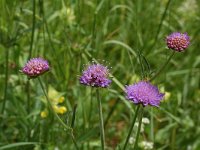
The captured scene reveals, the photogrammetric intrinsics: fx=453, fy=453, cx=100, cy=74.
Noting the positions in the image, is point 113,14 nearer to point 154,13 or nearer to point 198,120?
point 154,13

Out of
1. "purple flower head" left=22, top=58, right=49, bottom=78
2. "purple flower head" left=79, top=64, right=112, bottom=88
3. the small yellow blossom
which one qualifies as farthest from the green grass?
"purple flower head" left=22, top=58, right=49, bottom=78

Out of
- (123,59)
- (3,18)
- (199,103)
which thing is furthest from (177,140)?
(3,18)

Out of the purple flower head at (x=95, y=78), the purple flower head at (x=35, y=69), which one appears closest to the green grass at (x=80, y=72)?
the purple flower head at (x=95, y=78)

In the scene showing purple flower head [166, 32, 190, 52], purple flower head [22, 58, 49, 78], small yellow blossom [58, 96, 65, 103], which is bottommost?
small yellow blossom [58, 96, 65, 103]

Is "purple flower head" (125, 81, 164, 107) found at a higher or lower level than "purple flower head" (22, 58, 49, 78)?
lower

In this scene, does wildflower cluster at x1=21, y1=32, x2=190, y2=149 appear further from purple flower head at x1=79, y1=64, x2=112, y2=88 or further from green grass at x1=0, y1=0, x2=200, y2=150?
green grass at x1=0, y1=0, x2=200, y2=150

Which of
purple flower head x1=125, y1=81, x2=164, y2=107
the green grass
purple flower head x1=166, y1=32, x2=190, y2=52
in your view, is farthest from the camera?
the green grass
